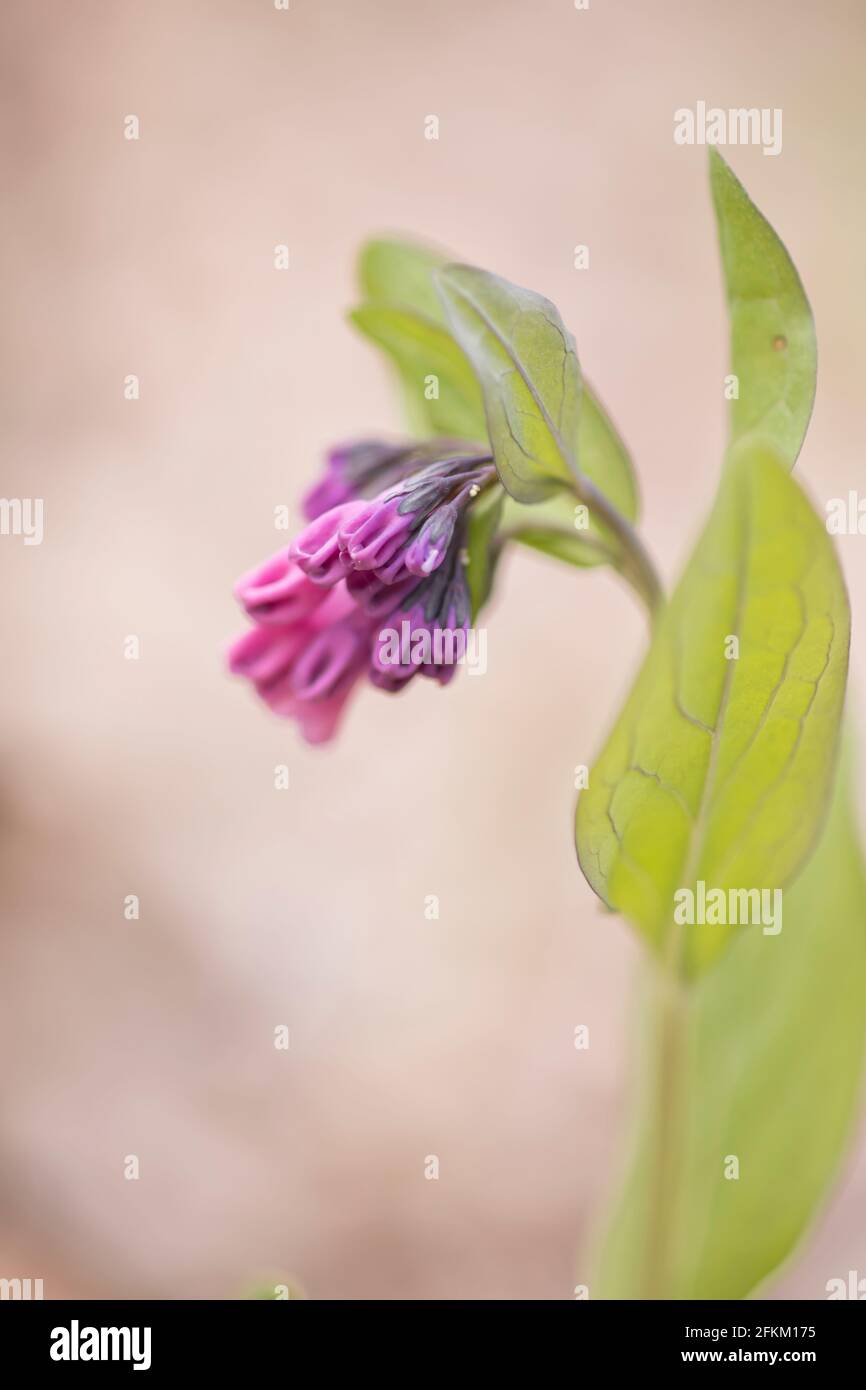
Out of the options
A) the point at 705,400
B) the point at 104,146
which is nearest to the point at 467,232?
the point at 705,400

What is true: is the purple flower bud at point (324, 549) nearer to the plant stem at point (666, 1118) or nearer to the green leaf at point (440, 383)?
the green leaf at point (440, 383)

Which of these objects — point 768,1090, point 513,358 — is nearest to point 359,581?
point 513,358

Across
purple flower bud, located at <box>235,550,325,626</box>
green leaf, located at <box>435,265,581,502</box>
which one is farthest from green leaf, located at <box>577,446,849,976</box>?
purple flower bud, located at <box>235,550,325,626</box>

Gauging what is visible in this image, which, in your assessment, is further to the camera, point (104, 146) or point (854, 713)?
point (104, 146)

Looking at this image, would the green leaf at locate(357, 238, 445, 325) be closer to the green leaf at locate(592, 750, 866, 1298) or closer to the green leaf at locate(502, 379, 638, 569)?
the green leaf at locate(502, 379, 638, 569)

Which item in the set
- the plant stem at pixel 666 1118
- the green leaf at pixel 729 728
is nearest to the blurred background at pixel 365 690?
the plant stem at pixel 666 1118

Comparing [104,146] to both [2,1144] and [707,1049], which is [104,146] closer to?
[2,1144]
